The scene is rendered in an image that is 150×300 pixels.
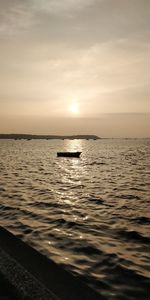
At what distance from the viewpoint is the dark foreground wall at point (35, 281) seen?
5.25 m

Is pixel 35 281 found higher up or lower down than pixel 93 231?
higher up

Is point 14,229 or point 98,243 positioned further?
point 14,229

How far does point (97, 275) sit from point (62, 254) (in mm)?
2270

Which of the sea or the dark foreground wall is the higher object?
the dark foreground wall

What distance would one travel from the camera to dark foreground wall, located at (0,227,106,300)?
17.2ft

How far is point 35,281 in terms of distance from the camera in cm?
548

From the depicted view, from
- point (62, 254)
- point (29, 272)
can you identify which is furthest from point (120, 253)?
point (29, 272)

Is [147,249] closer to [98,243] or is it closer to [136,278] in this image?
[98,243]

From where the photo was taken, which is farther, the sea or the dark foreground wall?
the sea

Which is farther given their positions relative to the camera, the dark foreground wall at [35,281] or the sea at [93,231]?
the sea at [93,231]

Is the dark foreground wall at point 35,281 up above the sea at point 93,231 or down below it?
above

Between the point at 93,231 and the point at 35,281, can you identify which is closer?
the point at 35,281

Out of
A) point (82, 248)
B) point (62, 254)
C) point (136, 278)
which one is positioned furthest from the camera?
point (82, 248)

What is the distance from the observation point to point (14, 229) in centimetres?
1553
